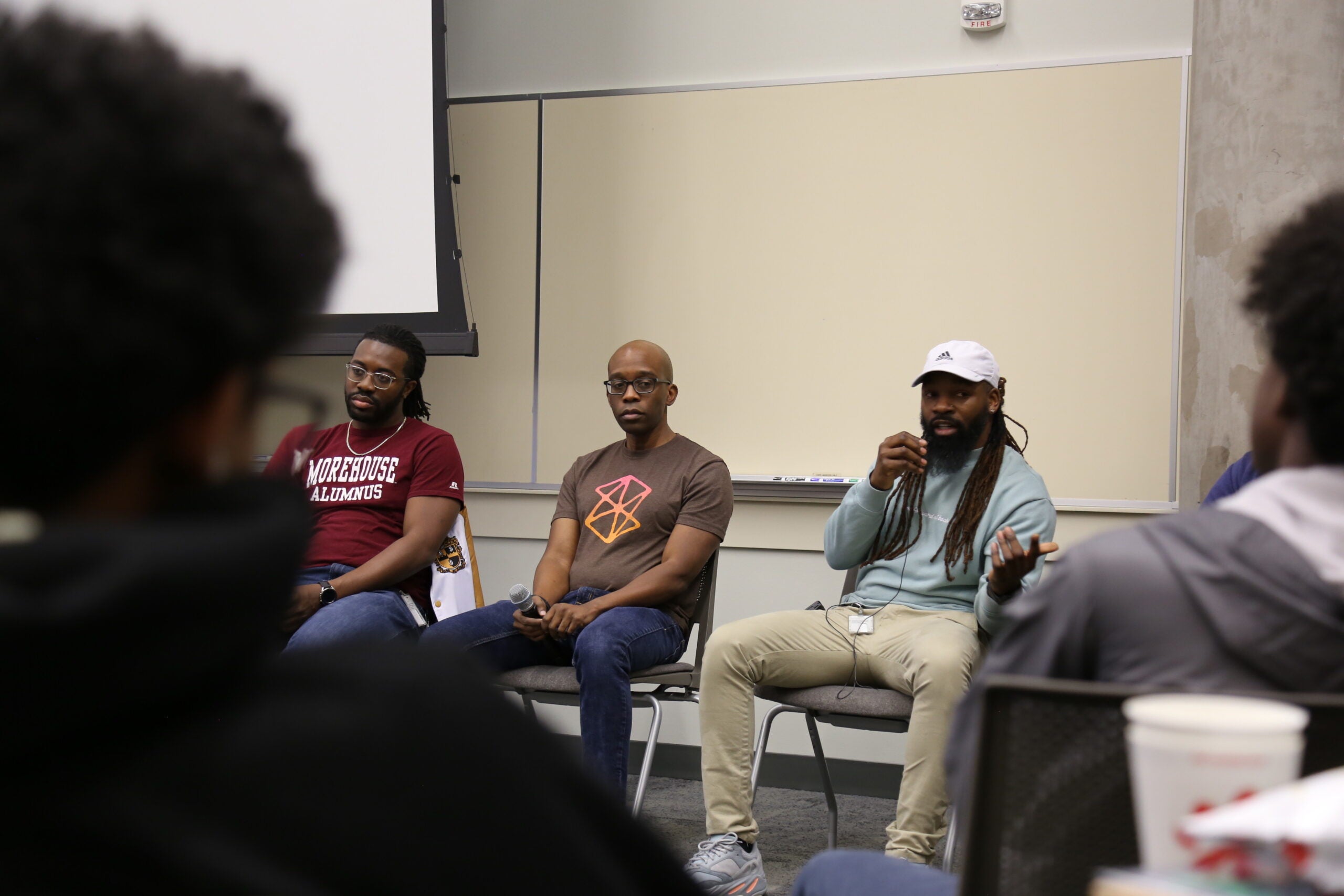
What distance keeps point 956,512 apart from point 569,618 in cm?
111

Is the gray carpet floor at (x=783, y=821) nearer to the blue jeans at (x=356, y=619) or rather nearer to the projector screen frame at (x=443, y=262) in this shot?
the blue jeans at (x=356, y=619)

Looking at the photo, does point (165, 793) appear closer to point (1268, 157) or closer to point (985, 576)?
point (985, 576)

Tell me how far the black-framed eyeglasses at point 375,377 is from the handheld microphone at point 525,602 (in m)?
0.87

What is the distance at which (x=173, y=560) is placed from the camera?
1.51 ft

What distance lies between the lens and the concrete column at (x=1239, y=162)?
9.56 feet

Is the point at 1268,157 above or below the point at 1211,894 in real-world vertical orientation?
above

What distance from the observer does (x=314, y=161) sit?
573mm

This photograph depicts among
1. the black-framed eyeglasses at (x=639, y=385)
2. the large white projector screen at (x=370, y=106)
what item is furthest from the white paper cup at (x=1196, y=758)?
the large white projector screen at (x=370, y=106)

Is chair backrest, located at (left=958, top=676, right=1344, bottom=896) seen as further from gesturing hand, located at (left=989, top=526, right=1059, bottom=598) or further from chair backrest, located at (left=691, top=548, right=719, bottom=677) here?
chair backrest, located at (left=691, top=548, right=719, bottom=677)

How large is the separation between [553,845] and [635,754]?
402 cm

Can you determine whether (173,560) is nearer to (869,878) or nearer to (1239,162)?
(869,878)

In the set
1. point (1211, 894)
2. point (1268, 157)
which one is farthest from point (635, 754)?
point (1211, 894)

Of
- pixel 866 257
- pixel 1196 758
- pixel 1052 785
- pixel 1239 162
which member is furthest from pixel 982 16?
pixel 1196 758

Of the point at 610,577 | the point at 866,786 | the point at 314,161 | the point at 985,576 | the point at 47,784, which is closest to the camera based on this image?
the point at 47,784
